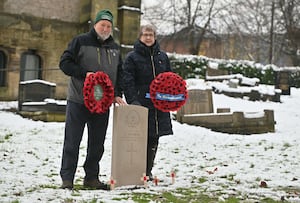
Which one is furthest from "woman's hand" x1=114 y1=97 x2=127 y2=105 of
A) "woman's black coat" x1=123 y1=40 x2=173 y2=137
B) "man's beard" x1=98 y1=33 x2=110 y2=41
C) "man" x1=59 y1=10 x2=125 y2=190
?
"man's beard" x1=98 y1=33 x2=110 y2=41

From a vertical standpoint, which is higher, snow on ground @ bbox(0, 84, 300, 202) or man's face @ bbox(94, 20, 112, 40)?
man's face @ bbox(94, 20, 112, 40)

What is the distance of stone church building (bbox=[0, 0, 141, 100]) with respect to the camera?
17.1 meters

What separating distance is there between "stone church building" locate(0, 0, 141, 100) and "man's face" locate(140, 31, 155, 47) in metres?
11.4

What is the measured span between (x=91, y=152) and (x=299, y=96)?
1918 centimetres

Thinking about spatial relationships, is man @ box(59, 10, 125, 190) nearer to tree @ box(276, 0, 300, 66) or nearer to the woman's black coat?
the woman's black coat

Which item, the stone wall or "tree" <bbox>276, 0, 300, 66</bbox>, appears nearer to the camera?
the stone wall

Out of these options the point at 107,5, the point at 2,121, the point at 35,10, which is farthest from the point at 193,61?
the point at 2,121

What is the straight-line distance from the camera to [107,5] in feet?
58.6

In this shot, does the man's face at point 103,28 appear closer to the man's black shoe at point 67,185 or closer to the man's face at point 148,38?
the man's face at point 148,38

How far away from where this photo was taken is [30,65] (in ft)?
60.0

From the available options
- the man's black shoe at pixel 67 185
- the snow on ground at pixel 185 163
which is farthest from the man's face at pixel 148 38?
the man's black shoe at pixel 67 185

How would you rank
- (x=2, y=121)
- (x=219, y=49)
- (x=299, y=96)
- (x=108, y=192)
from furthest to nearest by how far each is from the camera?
(x=219, y=49), (x=299, y=96), (x=2, y=121), (x=108, y=192)

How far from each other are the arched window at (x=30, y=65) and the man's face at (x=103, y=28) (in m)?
12.9

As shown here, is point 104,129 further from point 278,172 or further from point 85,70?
point 278,172
